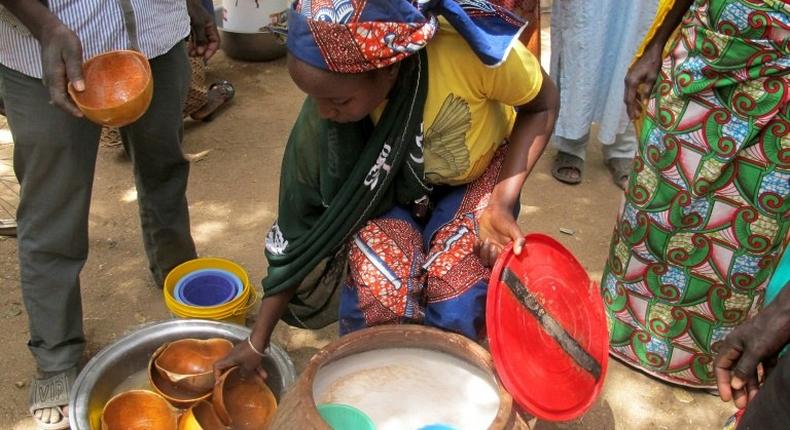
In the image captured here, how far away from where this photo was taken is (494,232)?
1.87 m

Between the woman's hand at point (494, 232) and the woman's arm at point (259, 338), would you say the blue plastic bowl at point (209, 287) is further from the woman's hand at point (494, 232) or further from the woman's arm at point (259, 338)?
the woman's hand at point (494, 232)

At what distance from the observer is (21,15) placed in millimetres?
1829

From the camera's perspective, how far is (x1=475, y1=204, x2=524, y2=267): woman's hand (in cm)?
182

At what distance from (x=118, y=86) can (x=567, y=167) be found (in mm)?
2198

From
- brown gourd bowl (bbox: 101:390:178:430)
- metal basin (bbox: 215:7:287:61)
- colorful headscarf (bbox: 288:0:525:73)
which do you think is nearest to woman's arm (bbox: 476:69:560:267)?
colorful headscarf (bbox: 288:0:525:73)

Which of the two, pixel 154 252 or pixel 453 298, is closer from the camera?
pixel 453 298

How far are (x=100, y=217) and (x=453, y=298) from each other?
6.33ft

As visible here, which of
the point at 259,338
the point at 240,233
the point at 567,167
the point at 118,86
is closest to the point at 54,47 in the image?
the point at 118,86

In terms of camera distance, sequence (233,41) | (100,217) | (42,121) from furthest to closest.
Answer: (233,41), (100,217), (42,121)

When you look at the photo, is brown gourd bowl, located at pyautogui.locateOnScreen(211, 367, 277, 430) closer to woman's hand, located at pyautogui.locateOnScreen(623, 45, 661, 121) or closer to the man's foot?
woman's hand, located at pyautogui.locateOnScreen(623, 45, 661, 121)

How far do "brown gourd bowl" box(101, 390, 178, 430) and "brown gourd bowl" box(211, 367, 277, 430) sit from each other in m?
0.15

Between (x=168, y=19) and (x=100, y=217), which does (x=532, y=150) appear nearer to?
(x=168, y=19)

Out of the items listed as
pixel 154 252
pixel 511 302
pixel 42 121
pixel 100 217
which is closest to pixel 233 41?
pixel 100 217

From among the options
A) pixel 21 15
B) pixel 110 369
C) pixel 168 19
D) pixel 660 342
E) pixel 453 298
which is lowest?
pixel 660 342
